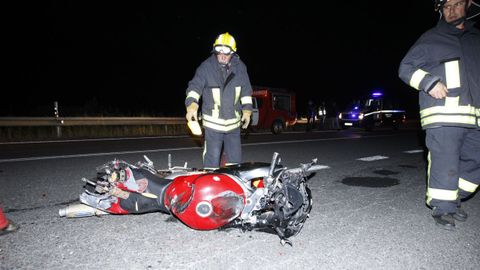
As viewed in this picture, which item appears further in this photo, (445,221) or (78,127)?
(78,127)

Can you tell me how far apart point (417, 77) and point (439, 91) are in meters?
0.22

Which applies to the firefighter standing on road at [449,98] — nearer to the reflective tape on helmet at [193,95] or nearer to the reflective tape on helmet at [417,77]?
the reflective tape on helmet at [417,77]

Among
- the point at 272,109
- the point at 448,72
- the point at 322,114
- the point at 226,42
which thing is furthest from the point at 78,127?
the point at 448,72

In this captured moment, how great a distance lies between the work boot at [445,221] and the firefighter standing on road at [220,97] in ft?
6.61

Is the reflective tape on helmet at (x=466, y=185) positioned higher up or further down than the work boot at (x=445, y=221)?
higher up

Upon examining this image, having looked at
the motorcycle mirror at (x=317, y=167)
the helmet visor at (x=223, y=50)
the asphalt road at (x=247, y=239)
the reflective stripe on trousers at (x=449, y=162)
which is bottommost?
the asphalt road at (x=247, y=239)

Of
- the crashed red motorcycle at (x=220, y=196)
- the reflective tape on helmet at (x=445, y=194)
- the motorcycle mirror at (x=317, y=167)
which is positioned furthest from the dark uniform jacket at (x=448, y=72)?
the motorcycle mirror at (x=317, y=167)

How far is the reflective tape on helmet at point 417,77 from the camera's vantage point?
125 inches

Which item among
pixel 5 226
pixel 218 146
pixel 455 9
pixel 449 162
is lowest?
pixel 5 226

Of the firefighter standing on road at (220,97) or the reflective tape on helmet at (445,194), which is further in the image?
the firefighter standing on road at (220,97)

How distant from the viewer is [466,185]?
3404 millimetres

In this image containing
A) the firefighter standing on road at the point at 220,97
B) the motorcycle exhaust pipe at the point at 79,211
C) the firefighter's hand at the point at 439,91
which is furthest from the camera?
the firefighter standing on road at the point at 220,97

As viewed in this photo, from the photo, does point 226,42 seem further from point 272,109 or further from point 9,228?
point 272,109

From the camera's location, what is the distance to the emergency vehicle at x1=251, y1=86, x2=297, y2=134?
1630 cm
